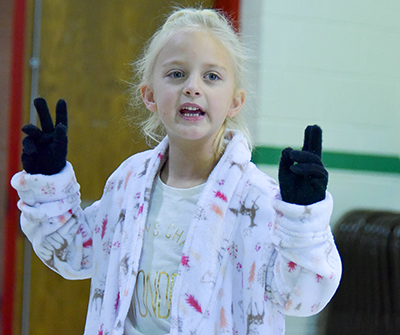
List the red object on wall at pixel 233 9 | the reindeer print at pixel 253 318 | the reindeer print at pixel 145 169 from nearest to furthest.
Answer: the reindeer print at pixel 253 318 → the reindeer print at pixel 145 169 → the red object on wall at pixel 233 9

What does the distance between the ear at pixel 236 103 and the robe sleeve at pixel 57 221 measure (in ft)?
1.34

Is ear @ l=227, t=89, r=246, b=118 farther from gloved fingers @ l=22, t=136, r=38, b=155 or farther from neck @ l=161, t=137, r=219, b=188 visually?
gloved fingers @ l=22, t=136, r=38, b=155

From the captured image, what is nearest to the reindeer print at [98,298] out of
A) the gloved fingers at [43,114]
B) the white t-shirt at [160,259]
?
the white t-shirt at [160,259]

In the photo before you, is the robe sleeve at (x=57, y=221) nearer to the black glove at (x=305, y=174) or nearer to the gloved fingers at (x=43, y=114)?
the gloved fingers at (x=43, y=114)

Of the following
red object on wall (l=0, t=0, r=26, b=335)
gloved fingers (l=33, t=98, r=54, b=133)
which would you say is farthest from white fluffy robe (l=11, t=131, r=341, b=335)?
red object on wall (l=0, t=0, r=26, b=335)

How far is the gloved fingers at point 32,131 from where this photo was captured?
1.10m

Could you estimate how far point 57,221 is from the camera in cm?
116

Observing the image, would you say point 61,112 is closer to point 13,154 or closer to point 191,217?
point 191,217

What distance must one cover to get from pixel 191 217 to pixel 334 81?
133 cm

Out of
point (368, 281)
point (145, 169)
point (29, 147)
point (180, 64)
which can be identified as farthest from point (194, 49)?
point (368, 281)

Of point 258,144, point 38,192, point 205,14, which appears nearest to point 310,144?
point 205,14

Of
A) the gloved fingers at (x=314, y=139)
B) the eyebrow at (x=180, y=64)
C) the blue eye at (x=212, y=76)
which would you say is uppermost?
the eyebrow at (x=180, y=64)

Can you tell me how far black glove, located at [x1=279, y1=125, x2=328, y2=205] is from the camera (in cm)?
89

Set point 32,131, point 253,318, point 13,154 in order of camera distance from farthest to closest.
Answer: point 13,154, point 32,131, point 253,318
